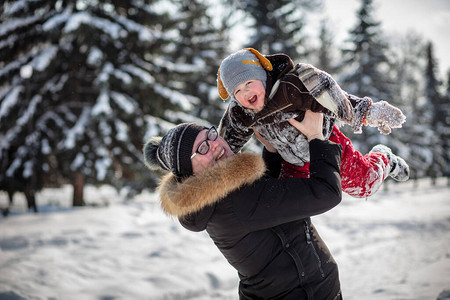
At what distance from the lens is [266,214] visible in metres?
1.57

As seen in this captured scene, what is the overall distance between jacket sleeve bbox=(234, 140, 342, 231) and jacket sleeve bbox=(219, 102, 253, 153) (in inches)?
30.0

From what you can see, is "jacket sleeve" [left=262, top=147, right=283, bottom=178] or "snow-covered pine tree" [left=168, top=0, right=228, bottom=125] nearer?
"jacket sleeve" [left=262, top=147, right=283, bottom=178]

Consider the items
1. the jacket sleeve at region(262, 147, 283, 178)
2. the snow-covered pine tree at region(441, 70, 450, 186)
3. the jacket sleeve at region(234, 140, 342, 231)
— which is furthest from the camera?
the snow-covered pine tree at region(441, 70, 450, 186)

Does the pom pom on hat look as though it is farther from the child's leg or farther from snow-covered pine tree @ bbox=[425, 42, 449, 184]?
snow-covered pine tree @ bbox=[425, 42, 449, 184]

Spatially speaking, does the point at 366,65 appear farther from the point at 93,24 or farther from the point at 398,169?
the point at 398,169

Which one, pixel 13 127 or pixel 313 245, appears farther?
pixel 13 127

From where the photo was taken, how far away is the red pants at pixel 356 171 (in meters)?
2.07

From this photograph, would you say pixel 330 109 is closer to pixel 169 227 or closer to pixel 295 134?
pixel 295 134

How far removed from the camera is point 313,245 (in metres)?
1.80

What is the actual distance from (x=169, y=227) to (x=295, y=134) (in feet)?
19.1

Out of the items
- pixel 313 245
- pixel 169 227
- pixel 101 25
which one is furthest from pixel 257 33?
pixel 313 245

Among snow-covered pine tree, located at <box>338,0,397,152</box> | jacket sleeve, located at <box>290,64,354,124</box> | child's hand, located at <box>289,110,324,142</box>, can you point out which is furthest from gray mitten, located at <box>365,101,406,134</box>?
snow-covered pine tree, located at <box>338,0,397,152</box>

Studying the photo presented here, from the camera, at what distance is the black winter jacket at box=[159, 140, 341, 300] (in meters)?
1.55

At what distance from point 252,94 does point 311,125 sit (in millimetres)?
525
